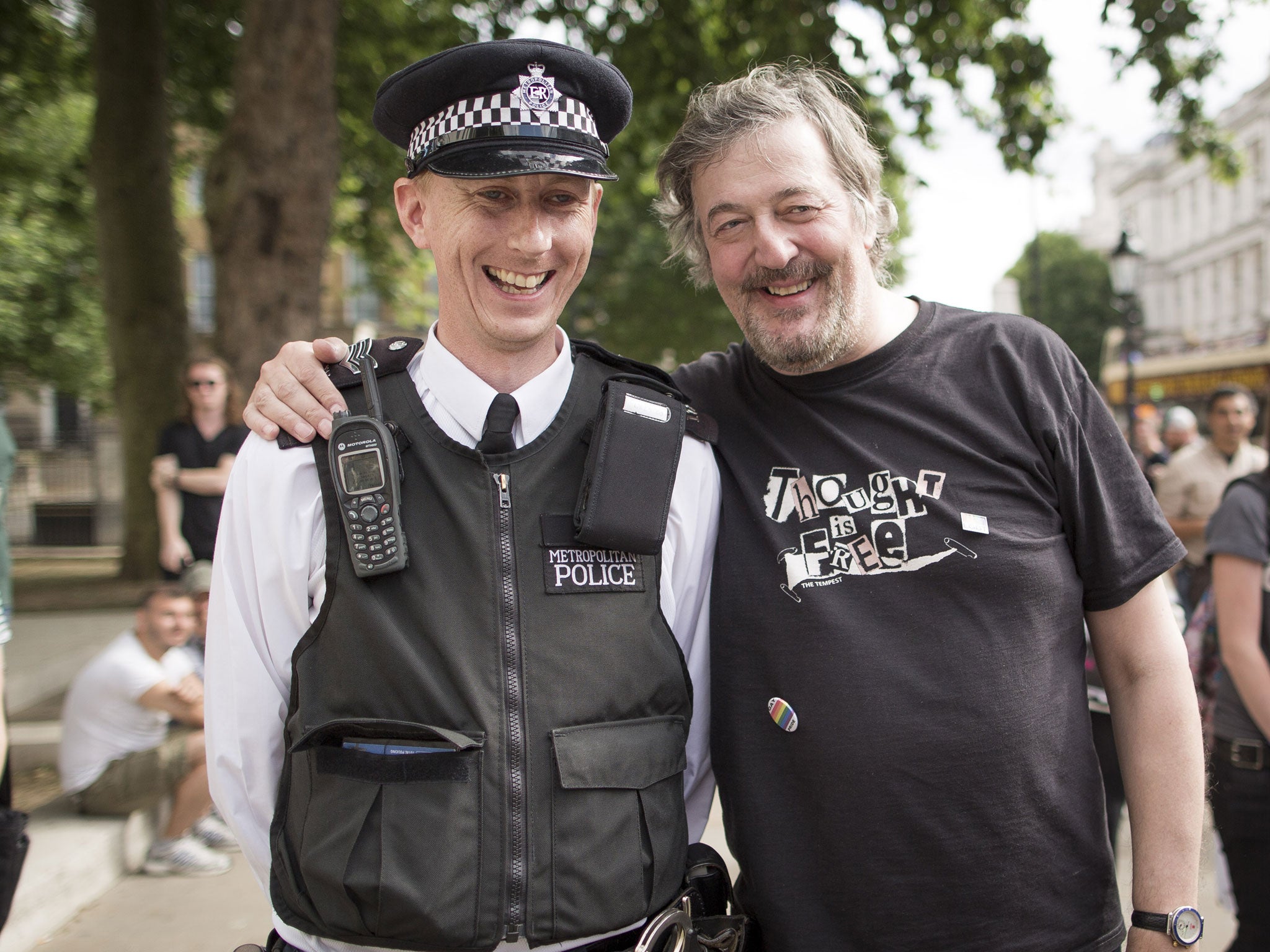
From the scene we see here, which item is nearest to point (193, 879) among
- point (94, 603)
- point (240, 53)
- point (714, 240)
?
point (714, 240)

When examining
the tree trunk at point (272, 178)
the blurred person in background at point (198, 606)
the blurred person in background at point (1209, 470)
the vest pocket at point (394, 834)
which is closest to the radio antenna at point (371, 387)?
the vest pocket at point (394, 834)

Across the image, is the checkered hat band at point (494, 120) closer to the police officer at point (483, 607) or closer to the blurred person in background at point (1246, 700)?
the police officer at point (483, 607)

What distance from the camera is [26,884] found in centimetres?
393

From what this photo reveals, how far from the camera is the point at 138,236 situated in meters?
9.90

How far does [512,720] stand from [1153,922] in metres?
1.24

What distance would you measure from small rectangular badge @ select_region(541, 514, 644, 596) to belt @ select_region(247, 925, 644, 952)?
585mm

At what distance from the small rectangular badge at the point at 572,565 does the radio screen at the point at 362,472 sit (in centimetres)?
29

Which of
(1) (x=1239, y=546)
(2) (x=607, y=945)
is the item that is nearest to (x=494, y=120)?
(2) (x=607, y=945)

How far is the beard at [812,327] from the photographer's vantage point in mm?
1997

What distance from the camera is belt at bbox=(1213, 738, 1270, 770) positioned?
2.93 m

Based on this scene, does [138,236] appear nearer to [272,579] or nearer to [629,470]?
[272,579]

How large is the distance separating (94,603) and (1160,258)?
200 ft

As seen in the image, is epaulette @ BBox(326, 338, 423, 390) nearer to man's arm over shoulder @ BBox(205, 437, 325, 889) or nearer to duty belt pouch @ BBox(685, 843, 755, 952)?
man's arm over shoulder @ BBox(205, 437, 325, 889)

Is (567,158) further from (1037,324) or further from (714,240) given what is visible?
(1037,324)
